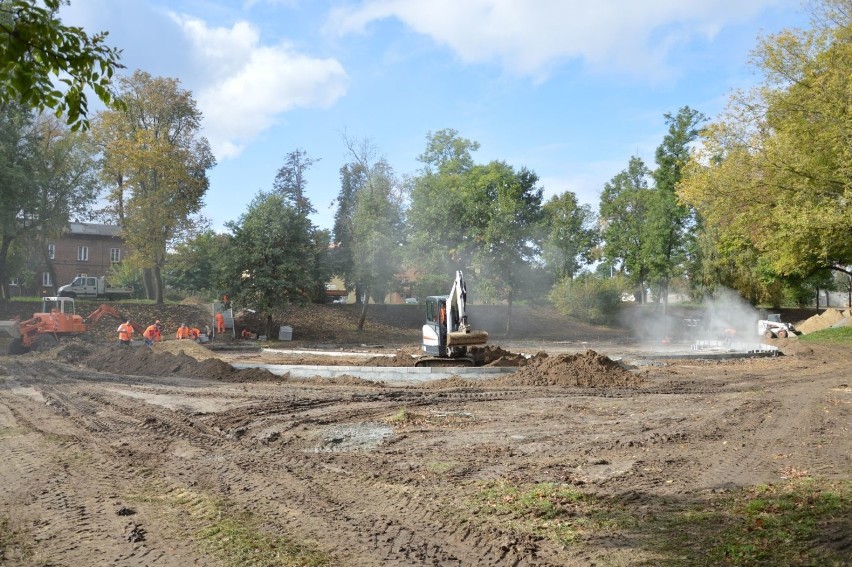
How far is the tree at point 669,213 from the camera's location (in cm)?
5266

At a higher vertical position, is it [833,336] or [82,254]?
[82,254]

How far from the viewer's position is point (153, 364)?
72.0ft

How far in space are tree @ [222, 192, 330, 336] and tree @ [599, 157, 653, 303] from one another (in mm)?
27827

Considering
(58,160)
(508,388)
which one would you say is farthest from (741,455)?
(58,160)

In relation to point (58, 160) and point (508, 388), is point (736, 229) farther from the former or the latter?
point (58, 160)

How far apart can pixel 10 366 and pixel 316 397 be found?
1305 centimetres

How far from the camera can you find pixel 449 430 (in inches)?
464

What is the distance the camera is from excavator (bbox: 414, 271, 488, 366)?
20.7m

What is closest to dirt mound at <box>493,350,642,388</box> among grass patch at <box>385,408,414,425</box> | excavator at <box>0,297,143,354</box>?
grass patch at <box>385,408,414,425</box>

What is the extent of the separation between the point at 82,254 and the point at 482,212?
1634 inches

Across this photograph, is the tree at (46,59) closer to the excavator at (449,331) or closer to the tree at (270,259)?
the excavator at (449,331)

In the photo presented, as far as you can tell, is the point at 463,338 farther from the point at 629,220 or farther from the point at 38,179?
the point at 629,220

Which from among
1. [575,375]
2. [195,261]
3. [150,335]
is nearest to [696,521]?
[575,375]

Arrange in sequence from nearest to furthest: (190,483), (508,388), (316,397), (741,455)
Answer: (190,483) < (741,455) < (316,397) < (508,388)
